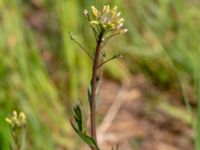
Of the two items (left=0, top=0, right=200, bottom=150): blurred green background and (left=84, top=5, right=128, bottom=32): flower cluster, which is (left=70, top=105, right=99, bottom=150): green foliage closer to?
(left=84, top=5, right=128, bottom=32): flower cluster

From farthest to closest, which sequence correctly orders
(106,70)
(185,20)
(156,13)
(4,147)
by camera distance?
(106,70)
(156,13)
(185,20)
(4,147)

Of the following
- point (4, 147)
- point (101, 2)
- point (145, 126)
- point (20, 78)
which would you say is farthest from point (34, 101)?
point (101, 2)

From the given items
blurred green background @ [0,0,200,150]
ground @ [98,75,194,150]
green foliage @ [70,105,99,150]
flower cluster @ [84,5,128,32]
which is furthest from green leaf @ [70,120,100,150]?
ground @ [98,75,194,150]

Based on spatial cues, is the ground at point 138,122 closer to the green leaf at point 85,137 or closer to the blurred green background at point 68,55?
the blurred green background at point 68,55

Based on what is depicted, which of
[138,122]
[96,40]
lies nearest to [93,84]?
[96,40]

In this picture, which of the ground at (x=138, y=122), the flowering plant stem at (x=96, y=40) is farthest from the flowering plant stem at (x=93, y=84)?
the ground at (x=138, y=122)

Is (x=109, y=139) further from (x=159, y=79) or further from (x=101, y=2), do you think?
(x=101, y=2)
